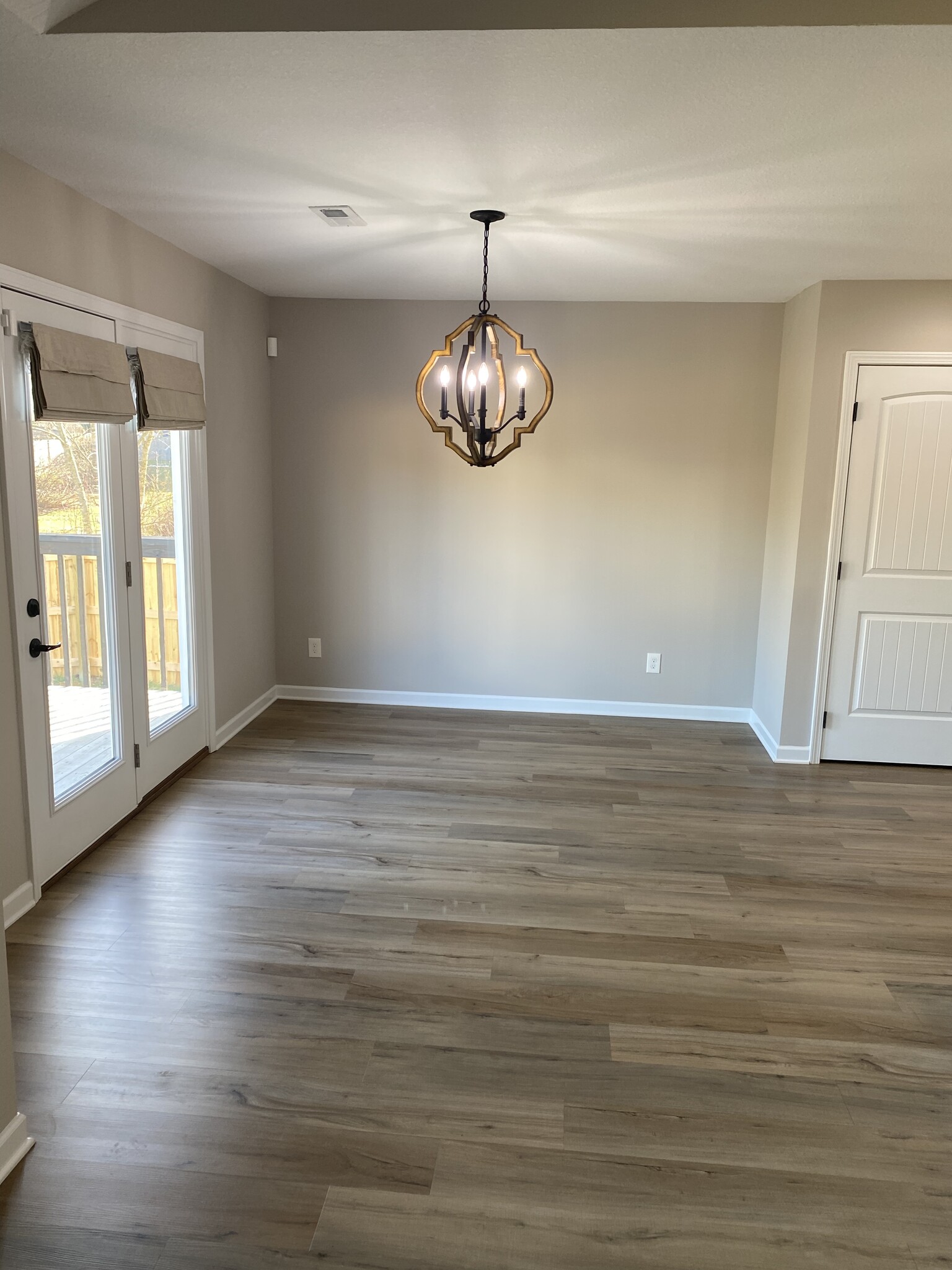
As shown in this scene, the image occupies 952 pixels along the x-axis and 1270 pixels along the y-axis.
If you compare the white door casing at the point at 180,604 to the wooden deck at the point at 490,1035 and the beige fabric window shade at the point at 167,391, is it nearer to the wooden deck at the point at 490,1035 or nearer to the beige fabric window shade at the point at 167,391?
the beige fabric window shade at the point at 167,391

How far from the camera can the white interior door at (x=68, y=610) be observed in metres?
2.98

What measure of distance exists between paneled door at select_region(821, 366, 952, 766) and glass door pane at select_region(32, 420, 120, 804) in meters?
3.57

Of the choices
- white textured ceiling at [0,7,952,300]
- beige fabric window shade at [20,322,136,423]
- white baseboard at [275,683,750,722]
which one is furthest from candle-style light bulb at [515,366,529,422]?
white baseboard at [275,683,750,722]

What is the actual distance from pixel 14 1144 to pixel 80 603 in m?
1.96

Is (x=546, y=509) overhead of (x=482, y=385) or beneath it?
beneath

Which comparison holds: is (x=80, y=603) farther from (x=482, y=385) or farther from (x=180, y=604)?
(x=482, y=385)

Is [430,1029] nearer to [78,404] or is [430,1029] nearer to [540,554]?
[78,404]

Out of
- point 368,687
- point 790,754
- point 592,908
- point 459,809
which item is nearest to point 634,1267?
point 592,908

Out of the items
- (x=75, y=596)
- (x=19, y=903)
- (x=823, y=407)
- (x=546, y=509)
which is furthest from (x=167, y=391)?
(x=823, y=407)

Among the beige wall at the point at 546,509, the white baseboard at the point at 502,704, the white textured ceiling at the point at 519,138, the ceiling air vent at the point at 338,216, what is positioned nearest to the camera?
the white textured ceiling at the point at 519,138

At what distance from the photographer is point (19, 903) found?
304cm

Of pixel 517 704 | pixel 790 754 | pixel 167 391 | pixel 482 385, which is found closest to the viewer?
pixel 482 385

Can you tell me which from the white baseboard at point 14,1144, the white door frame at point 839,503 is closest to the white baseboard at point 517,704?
the white door frame at point 839,503

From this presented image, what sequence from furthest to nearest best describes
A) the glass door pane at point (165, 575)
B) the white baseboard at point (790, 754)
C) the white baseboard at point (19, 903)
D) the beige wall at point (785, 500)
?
the white baseboard at point (790, 754), the beige wall at point (785, 500), the glass door pane at point (165, 575), the white baseboard at point (19, 903)
